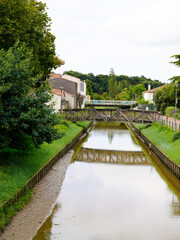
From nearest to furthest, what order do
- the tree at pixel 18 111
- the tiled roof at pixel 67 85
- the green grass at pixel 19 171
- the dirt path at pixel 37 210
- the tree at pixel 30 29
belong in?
1. the dirt path at pixel 37 210
2. the green grass at pixel 19 171
3. the tree at pixel 18 111
4. the tree at pixel 30 29
5. the tiled roof at pixel 67 85

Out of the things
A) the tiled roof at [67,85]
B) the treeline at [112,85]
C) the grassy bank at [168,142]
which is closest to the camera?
the grassy bank at [168,142]

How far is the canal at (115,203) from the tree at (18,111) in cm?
382

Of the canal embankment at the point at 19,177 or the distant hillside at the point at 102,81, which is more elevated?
the distant hillside at the point at 102,81

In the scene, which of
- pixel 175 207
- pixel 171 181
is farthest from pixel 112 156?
pixel 175 207

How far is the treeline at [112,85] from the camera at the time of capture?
4948 inches

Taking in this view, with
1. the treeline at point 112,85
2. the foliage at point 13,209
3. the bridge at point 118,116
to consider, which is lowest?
the foliage at point 13,209

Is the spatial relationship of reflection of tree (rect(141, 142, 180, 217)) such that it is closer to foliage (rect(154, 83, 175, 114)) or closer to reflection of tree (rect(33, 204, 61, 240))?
reflection of tree (rect(33, 204, 61, 240))

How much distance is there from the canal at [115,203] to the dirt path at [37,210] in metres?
0.33

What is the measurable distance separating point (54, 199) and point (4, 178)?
318 centimetres

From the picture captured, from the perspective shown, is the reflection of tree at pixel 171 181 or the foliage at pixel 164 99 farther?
the foliage at pixel 164 99

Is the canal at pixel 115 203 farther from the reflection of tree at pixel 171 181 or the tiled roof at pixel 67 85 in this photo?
the tiled roof at pixel 67 85

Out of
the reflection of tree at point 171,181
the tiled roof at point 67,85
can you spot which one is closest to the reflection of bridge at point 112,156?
the reflection of tree at point 171,181

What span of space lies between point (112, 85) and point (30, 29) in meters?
109

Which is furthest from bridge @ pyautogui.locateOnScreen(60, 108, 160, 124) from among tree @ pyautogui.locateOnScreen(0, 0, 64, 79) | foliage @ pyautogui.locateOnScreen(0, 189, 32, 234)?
foliage @ pyautogui.locateOnScreen(0, 189, 32, 234)
